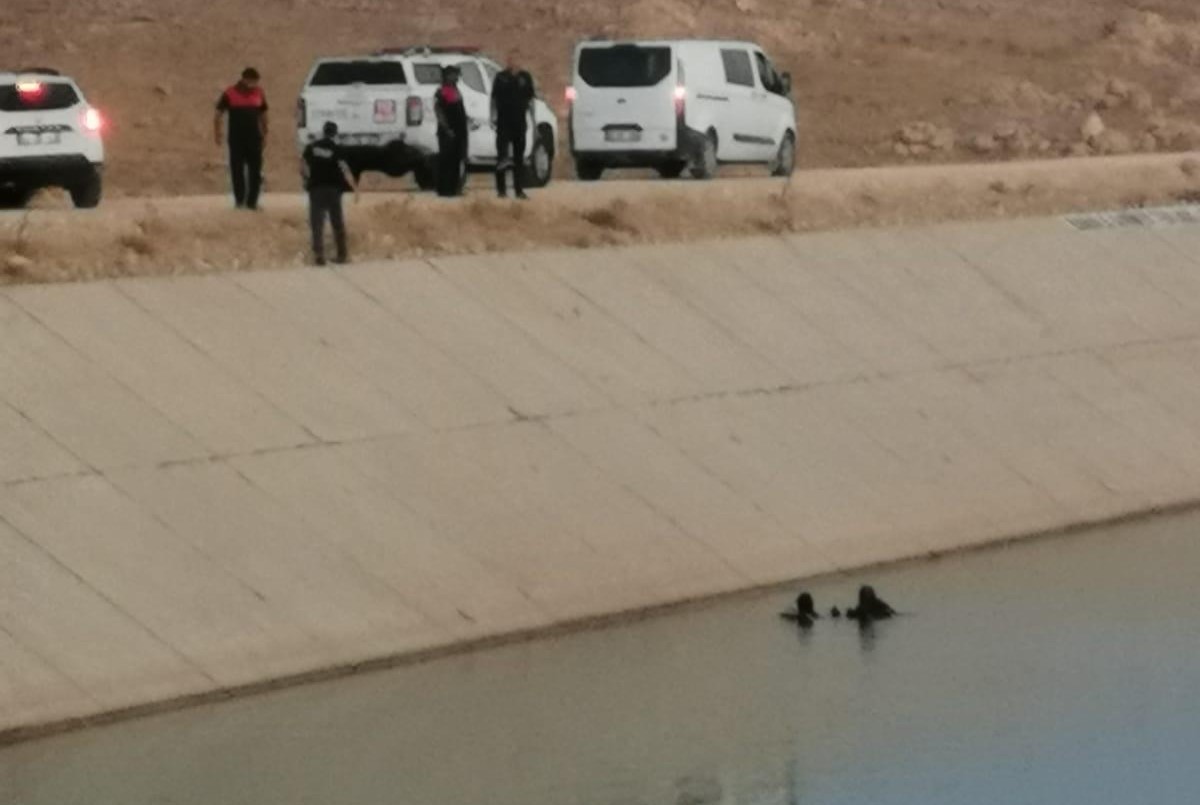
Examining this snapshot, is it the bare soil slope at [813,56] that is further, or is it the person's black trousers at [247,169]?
the bare soil slope at [813,56]

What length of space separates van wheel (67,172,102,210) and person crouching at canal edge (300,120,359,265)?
10.9m

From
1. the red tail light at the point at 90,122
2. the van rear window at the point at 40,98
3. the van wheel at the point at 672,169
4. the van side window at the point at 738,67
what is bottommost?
the van wheel at the point at 672,169

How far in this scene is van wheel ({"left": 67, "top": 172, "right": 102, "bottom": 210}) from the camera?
4519 centimetres

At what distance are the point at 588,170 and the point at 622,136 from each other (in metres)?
1.62

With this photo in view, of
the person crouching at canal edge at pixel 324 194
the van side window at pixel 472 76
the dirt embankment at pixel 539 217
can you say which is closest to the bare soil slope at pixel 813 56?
the van side window at pixel 472 76

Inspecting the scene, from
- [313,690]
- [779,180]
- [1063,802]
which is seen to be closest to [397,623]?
[313,690]

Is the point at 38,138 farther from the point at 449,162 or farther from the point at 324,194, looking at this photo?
the point at 324,194

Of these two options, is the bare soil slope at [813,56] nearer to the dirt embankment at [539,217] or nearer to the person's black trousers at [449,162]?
the dirt embankment at [539,217]

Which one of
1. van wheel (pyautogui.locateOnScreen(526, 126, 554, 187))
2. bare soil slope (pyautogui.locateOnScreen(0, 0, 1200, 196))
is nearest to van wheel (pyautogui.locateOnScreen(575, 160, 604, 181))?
van wheel (pyautogui.locateOnScreen(526, 126, 554, 187))

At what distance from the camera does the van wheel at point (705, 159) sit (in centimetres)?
5069

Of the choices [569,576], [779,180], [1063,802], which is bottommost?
[779,180]

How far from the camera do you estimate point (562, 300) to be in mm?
34969

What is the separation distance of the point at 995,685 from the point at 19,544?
7257 millimetres

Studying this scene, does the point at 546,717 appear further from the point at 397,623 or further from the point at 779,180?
the point at 779,180
